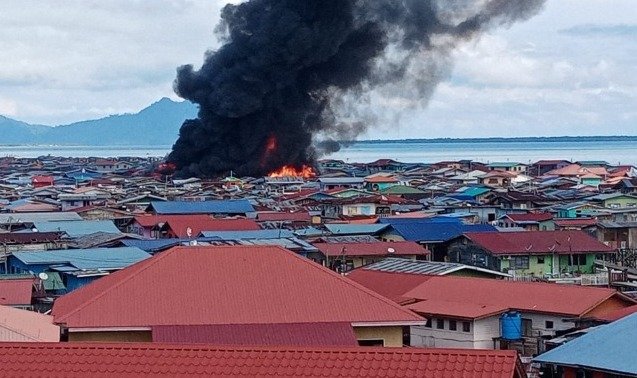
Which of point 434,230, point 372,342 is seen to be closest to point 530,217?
point 434,230

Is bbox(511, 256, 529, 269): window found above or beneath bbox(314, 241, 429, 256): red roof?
beneath

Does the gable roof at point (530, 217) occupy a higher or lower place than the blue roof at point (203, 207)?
lower

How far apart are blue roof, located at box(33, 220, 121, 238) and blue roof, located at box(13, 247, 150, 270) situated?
7930 mm

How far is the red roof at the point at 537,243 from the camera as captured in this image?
1441 inches

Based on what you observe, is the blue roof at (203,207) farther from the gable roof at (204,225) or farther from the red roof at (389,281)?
the red roof at (389,281)

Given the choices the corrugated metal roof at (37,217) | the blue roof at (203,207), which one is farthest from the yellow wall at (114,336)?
the blue roof at (203,207)

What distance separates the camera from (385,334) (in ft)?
55.6

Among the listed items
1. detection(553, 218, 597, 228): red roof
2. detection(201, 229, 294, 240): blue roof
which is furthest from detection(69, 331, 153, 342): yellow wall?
detection(553, 218, 597, 228): red roof

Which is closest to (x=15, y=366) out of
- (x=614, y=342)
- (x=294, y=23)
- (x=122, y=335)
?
(x=122, y=335)

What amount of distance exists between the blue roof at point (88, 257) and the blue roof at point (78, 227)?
7.93m

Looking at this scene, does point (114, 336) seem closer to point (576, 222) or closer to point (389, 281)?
point (389, 281)

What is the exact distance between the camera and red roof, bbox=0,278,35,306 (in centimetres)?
2339

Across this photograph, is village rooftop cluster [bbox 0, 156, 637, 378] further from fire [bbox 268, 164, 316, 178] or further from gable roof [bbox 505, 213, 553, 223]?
fire [bbox 268, 164, 316, 178]

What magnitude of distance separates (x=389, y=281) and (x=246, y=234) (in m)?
12.5
